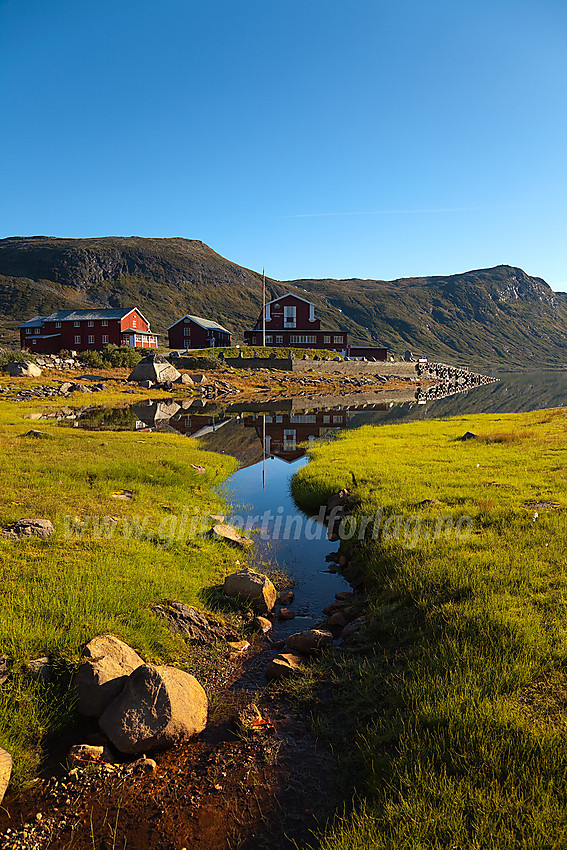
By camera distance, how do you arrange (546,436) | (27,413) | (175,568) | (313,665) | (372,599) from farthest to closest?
(27,413)
(546,436)
(175,568)
(372,599)
(313,665)

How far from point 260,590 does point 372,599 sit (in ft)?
7.37

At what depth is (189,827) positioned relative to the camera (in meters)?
5.11

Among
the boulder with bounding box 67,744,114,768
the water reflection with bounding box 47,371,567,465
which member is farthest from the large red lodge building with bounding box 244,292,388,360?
the boulder with bounding box 67,744,114,768

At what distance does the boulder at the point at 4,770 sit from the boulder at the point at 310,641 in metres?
4.49

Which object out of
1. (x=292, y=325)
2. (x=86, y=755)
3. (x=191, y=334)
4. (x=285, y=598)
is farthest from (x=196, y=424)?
(x=191, y=334)

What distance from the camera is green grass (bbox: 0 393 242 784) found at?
6.32 meters

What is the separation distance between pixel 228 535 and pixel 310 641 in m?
4.90

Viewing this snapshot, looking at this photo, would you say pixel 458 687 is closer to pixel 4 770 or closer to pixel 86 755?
pixel 86 755

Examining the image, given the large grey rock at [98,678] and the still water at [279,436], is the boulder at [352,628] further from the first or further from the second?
the large grey rock at [98,678]

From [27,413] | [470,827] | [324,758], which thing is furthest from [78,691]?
[27,413]

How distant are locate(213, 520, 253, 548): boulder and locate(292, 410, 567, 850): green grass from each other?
2.95 meters

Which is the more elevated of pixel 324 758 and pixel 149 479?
pixel 149 479

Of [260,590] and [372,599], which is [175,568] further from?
[372,599]

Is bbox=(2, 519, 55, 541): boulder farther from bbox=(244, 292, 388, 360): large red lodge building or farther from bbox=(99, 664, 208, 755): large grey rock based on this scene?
bbox=(244, 292, 388, 360): large red lodge building
